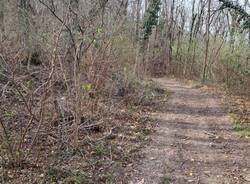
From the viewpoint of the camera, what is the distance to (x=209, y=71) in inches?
858

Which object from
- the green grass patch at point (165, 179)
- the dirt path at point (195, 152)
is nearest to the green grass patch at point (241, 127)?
the dirt path at point (195, 152)

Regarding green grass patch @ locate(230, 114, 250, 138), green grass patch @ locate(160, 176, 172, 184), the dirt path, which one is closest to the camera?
green grass patch @ locate(160, 176, 172, 184)

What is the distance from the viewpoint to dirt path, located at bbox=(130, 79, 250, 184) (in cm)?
670

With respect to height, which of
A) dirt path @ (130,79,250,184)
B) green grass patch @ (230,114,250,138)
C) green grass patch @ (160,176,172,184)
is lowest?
green grass patch @ (160,176,172,184)

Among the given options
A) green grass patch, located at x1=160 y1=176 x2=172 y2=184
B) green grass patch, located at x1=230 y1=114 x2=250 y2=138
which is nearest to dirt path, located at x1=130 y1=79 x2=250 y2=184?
green grass patch, located at x1=160 y1=176 x2=172 y2=184

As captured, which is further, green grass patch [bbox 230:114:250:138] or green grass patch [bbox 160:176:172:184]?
green grass patch [bbox 230:114:250:138]

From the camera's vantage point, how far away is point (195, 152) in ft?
26.6

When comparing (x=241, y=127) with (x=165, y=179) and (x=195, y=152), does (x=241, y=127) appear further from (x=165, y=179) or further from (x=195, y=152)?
(x=165, y=179)

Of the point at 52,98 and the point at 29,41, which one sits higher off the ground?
the point at 29,41

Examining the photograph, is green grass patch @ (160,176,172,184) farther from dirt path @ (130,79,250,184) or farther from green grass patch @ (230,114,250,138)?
green grass patch @ (230,114,250,138)

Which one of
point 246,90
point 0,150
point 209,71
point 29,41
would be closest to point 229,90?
point 246,90

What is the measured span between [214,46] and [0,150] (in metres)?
17.5

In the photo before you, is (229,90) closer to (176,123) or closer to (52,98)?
(176,123)

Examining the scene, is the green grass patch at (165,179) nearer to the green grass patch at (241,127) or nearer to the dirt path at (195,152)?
the dirt path at (195,152)
